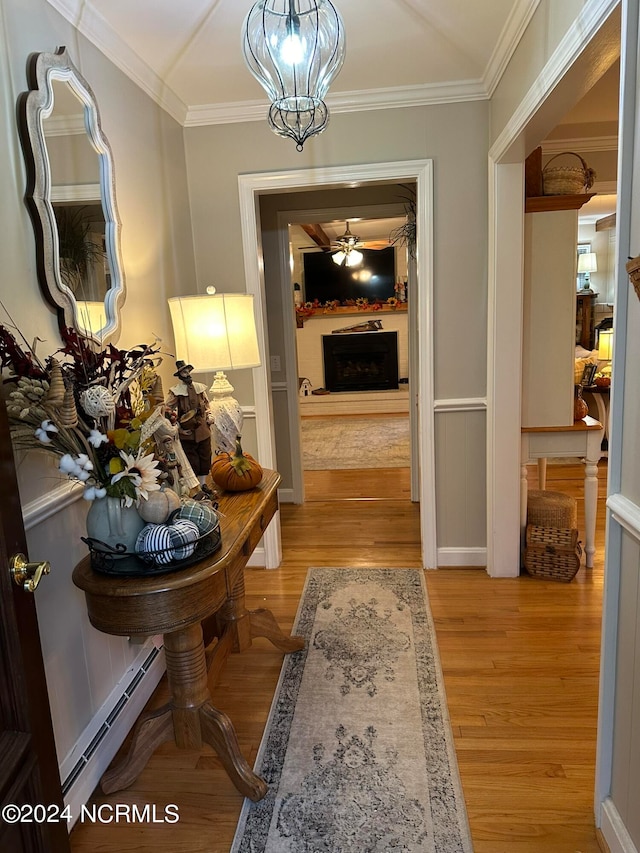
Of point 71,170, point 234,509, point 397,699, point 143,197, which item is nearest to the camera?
point 71,170

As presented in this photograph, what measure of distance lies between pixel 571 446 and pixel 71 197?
263 centimetres

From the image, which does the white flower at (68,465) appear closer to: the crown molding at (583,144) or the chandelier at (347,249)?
the crown molding at (583,144)

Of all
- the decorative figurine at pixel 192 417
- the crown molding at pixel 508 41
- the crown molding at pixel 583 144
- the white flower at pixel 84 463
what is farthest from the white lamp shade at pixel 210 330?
the crown molding at pixel 583 144

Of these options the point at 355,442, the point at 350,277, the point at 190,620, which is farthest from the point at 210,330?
the point at 350,277

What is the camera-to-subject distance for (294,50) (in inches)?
53.9

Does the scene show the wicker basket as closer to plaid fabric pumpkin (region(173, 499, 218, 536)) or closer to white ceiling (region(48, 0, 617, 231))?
white ceiling (region(48, 0, 617, 231))

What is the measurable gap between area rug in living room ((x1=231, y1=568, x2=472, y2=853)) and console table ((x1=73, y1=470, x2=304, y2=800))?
15 cm

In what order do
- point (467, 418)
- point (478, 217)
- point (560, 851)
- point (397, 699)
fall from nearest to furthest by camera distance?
1. point (560, 851)
2. point (397, 699)
3. point (478, 217)
4. point (467, 418)


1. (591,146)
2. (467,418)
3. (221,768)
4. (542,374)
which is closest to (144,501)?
(221,768)

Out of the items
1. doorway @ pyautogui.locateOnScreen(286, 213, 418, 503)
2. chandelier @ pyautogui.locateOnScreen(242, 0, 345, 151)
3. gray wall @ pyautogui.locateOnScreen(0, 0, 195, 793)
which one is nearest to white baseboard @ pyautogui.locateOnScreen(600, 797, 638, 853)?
gray wall @ pyautogui.locateOnScreen(0, 0, 195, 793)

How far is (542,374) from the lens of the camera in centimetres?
295

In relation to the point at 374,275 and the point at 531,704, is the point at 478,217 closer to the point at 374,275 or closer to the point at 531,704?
the point at 531,704

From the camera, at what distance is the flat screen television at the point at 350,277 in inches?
325

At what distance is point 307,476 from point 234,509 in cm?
328
